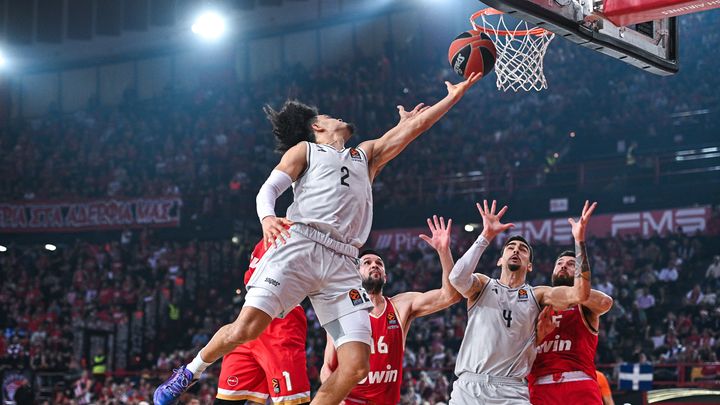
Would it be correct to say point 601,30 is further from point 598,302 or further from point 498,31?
point 598,302

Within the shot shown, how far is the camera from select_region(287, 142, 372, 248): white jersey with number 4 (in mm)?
5082

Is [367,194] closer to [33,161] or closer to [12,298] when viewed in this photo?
[12,298]

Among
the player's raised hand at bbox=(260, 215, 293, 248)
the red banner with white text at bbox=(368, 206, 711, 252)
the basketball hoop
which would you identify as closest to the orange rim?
the basketball hoop

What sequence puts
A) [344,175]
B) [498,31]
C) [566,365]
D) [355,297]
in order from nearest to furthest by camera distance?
[355,297] < [344,175] < [566,365] < [498,31]

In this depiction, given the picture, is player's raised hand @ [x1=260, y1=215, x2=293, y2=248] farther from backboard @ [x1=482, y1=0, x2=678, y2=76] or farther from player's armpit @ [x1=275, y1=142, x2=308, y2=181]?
backboard @ [x1=482, y1=0, x2=678, y2=76]

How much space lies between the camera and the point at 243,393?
6.00m

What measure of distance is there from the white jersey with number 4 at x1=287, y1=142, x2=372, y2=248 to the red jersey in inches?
89.1

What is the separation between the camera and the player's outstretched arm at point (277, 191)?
4.68 m

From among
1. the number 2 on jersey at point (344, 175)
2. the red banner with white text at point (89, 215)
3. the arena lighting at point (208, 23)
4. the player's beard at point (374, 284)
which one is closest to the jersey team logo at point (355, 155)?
the number 2 on jersey at point (344, 175)

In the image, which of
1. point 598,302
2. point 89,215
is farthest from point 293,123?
point 89,215

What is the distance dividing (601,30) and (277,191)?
281 centimetres

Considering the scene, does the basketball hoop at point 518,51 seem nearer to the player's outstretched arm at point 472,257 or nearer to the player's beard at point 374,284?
the player's outstretched arm at point 472,257

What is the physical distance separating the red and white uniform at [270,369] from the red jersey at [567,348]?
1.90 metres

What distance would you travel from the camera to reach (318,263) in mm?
5000
